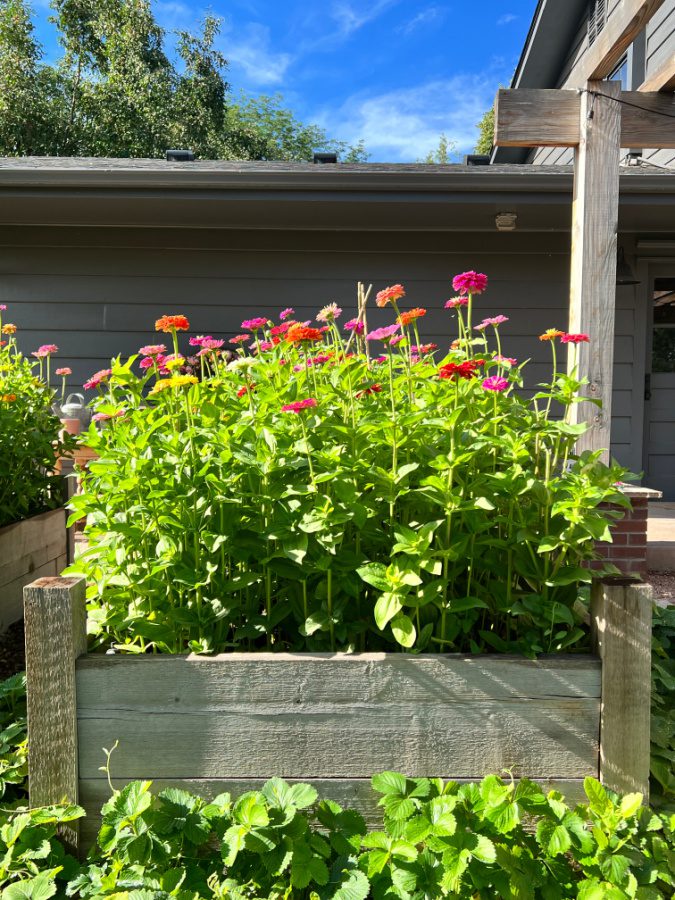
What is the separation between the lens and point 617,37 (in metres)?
2.76

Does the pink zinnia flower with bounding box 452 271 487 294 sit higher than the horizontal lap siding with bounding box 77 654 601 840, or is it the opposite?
the pink zinnia flower with bounding box 452 271 487 294

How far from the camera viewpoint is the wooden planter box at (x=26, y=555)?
2412mm

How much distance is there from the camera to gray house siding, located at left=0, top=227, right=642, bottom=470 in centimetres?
591

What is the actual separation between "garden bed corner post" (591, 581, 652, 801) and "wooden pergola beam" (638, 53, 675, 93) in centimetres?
259

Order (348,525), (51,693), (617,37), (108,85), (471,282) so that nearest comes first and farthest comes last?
(51,693)
(348,525)
(471,282)
(617,37)
(108,85)

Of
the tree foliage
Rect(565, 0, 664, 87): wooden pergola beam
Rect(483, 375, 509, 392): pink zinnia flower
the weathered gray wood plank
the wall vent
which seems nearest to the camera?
the weathered gray wood plank

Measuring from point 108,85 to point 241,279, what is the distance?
17.1 m

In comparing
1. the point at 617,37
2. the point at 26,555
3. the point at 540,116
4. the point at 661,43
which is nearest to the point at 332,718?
the point at 26,555

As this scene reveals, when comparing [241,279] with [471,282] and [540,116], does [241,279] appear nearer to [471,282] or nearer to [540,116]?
[540,116]

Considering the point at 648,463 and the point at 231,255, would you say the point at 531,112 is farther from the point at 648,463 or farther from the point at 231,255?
the point at 648,463

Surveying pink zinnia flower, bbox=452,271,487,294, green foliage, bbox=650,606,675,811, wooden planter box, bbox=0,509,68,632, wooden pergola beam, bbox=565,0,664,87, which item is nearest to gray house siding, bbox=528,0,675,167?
wooden pergola beam, bbox=565,0,664,87

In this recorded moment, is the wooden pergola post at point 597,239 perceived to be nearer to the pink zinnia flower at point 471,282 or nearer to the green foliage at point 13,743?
the pink zinnia flower at point 471,282

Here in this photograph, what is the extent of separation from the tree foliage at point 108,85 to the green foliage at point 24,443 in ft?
61.7

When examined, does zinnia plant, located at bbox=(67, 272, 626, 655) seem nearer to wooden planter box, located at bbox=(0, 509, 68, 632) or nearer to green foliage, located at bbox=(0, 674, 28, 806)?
green foliage, located at bbox=(0, 674, 28, 806)
